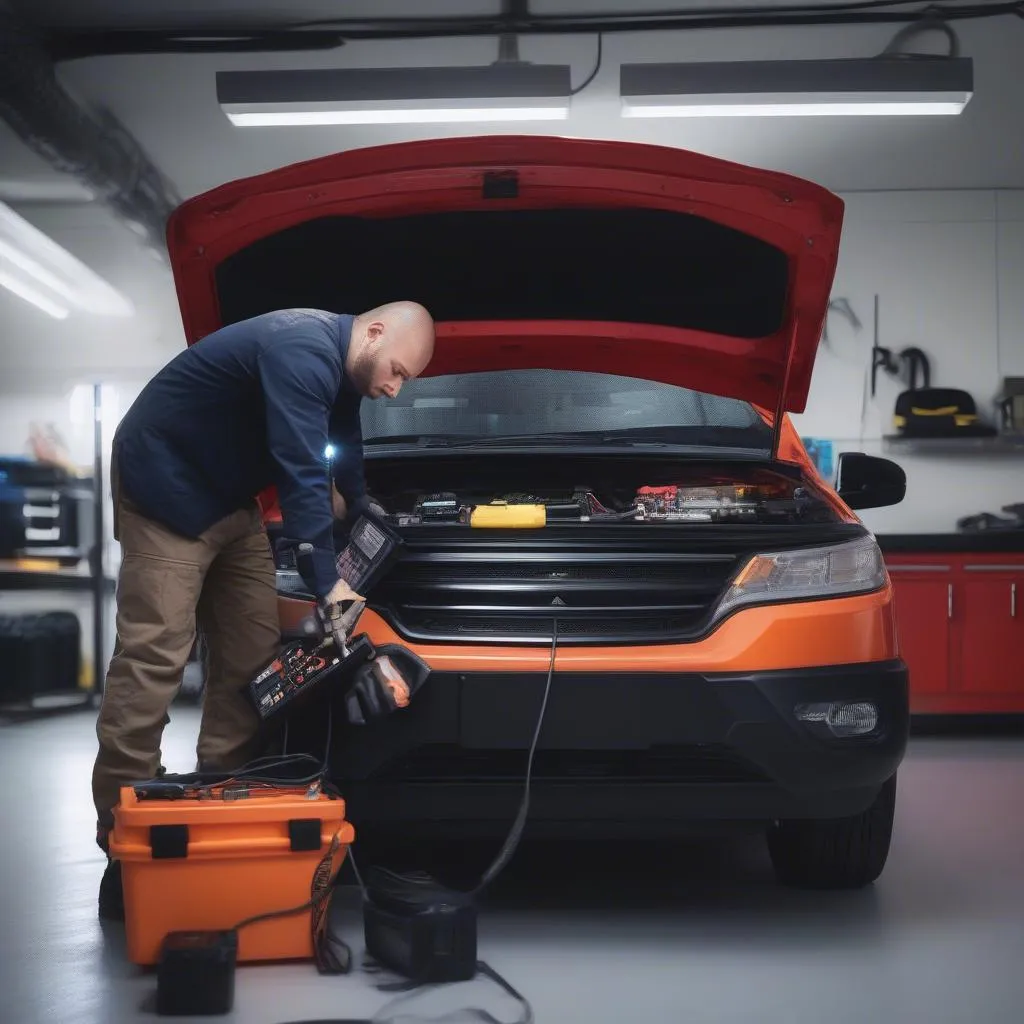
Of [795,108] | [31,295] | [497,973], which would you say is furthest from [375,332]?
[31,295]

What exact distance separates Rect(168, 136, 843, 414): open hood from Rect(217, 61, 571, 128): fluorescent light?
8.87 feet

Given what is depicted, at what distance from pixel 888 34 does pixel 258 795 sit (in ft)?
16.8

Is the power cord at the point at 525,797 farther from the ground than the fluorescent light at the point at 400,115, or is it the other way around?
the fluorescent light at the point at 400,115

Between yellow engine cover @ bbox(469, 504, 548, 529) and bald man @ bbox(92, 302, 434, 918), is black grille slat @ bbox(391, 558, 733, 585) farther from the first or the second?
bald man @ bbox(92, 302, 434, 918)

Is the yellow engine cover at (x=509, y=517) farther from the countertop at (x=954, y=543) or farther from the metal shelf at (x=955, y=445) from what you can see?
the metal shelf at (x=955, y=445)

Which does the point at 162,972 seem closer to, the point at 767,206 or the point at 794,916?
the point at 794,916

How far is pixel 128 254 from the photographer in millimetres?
8562

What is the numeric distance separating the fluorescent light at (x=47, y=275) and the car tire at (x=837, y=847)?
6788mm

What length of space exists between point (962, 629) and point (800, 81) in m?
2.75

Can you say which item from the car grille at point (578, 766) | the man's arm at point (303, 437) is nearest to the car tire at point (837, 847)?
the car grille at point (578, 766)

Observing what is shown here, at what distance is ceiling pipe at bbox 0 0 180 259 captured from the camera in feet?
18.2

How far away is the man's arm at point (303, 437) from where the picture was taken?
2.26m

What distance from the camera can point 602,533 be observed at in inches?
93.7

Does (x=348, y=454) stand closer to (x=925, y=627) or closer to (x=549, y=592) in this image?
(x=549, y=592)
